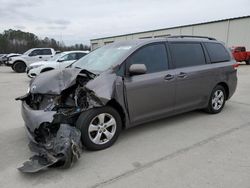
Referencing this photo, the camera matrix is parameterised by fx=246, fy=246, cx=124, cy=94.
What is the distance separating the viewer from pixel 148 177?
2928mm

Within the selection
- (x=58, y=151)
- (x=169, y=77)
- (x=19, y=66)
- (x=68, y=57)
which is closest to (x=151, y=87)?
(x=169, y=77)

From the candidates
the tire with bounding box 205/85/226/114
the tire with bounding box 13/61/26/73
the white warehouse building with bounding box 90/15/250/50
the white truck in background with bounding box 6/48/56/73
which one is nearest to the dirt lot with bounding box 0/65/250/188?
the tire with bounding box 205/85/226/114

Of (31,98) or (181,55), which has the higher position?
(181,55)

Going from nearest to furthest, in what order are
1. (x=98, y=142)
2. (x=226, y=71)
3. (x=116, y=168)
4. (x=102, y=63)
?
Answer: (x=116, y=168), (x=98, y=142), (x=102, y=63), (x=226, y=71)

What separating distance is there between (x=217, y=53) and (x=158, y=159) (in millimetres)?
3215

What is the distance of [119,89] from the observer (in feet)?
12.4

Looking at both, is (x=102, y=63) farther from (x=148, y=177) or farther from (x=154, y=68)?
(x=148, y=177)

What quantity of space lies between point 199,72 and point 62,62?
8.19 meters

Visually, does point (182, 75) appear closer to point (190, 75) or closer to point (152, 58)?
point (190, 75)

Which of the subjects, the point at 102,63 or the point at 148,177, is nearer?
the point at 148,177

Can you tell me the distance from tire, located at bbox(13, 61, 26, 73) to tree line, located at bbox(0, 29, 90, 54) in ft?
89.1

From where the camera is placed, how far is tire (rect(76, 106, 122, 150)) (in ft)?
11.4

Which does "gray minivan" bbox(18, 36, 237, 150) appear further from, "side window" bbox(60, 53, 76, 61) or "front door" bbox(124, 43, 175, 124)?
"side window" bbox(60, 53, 76, 61)

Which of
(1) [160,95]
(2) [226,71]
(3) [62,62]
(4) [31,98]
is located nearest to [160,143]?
(1) [160,95]
